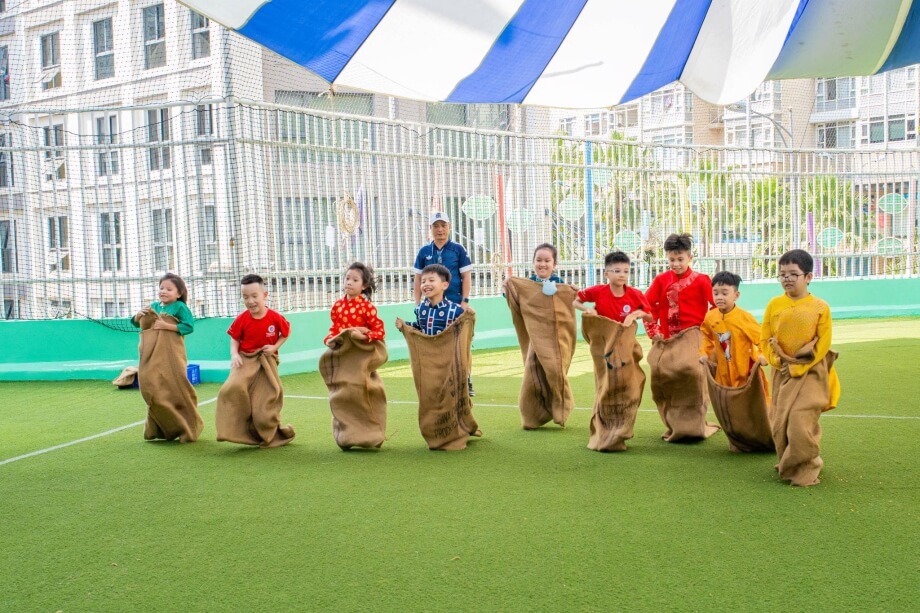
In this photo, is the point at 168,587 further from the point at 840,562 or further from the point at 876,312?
the point at 876,312

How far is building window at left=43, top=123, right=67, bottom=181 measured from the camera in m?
10.8

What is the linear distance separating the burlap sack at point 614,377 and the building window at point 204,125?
216 inches

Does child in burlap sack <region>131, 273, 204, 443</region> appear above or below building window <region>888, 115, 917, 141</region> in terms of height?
below

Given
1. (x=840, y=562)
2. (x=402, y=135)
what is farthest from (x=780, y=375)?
(x=402, y=135)

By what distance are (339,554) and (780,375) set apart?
2636 mm

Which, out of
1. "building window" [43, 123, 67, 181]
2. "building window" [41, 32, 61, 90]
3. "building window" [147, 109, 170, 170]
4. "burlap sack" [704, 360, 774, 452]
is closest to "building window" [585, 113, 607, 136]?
"building window" [41, 32, 61, 90]

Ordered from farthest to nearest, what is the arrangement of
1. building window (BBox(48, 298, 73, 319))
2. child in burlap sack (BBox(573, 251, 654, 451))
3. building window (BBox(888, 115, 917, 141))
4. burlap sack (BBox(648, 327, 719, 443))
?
building window (BBox(888, 115, 917, 141)) < building window (BBox(48, 298, 73, 319)) < burlap sack (BBox(648, 327, 719, 443)) < child in burlap sack (BBox(573, 251, 654, 451))

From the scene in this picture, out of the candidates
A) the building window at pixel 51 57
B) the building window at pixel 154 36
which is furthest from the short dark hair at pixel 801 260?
the building window at pixel 154 36

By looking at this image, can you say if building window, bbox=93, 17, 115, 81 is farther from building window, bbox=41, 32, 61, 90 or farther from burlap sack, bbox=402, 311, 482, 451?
burlap sack, bbox=402, 311, 482, 451

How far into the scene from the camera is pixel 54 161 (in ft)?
35.9

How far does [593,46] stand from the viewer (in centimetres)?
706

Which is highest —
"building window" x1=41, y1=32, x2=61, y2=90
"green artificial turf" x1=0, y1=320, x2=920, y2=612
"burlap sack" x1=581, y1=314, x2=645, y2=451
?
"building window" x1=41, y1=32, x2=61, y2=90

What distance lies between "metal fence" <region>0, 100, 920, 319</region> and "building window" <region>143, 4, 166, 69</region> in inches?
279

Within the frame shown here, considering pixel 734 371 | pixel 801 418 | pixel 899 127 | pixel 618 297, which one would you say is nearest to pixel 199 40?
pixel 618 297
